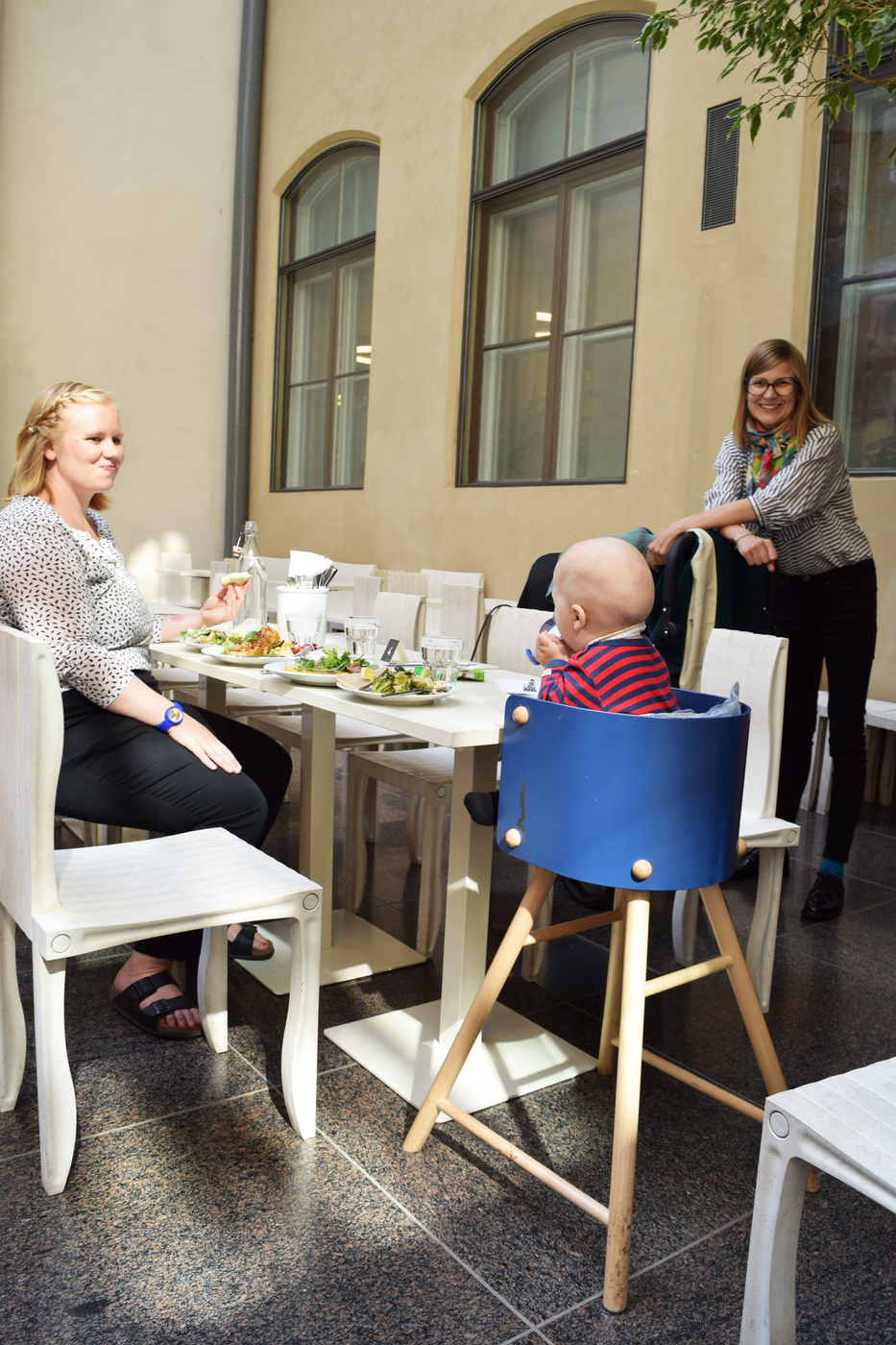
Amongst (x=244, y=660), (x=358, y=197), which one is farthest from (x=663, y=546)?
(x=358, y=197)

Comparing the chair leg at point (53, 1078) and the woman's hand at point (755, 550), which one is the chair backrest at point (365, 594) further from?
the chair leg at point (53, 1078)

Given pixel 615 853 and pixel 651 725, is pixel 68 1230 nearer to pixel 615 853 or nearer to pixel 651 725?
pixel 615 853

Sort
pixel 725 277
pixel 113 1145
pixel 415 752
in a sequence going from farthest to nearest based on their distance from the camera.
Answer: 1. pixel 725 277
2. pixel 415 752
3. pixel 113 1145

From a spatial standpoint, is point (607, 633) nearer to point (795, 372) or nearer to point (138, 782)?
point (138, 782)

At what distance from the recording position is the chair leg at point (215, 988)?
6.43 feet

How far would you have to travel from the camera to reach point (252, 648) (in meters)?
2.23

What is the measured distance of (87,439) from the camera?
2.03 m

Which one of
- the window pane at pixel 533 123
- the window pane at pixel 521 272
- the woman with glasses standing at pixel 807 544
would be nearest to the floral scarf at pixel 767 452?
the woman with glasses standing at pixel 807 544

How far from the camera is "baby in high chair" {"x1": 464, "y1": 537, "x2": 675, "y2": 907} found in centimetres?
149

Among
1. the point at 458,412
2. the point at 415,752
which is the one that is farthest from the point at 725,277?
the point at 415,752

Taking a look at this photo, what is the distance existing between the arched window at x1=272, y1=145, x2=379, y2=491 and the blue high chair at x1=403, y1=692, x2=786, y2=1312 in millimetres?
6231

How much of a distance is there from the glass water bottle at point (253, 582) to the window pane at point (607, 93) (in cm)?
400

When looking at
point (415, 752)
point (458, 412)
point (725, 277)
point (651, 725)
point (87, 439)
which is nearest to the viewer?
point (651, 725)

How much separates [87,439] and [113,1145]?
1.31 meters
